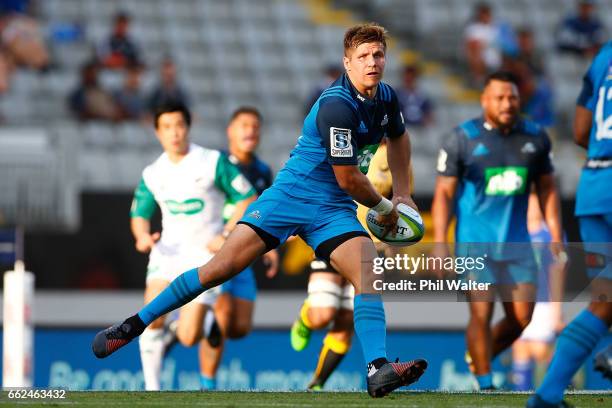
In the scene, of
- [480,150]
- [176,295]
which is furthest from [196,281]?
[480,150]

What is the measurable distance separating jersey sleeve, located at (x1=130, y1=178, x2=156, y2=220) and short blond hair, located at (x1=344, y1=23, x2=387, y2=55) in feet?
10.3

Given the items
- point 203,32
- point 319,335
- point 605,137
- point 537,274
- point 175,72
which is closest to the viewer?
point 605,137

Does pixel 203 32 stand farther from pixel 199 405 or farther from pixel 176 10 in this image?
pixel 199 405

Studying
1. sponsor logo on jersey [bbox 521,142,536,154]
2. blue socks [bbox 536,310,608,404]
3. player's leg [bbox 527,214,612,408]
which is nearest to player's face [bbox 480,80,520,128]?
sponsor logo on jersey [bbox 521,142,536,154]

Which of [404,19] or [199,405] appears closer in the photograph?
[199,405]

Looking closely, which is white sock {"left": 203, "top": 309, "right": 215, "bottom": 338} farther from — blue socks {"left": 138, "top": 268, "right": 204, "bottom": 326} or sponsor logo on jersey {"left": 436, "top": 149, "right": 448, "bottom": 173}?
blue socks {"left": 138, "top": 268, "right": 204, "bottom": 326}

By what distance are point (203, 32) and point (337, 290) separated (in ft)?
36.7

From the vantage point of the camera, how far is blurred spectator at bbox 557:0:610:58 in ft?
61.9

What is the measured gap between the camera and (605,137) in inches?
253

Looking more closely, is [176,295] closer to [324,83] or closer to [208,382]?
[208,382]

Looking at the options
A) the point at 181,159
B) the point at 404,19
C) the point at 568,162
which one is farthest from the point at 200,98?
the point at 181,159

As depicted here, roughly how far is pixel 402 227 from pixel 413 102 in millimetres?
10783

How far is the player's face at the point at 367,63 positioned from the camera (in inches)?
254

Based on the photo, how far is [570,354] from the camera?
5.71 m
